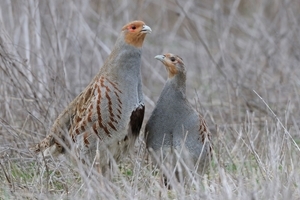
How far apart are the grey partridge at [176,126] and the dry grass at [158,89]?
179 mm

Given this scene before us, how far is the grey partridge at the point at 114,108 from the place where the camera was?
4535 mm

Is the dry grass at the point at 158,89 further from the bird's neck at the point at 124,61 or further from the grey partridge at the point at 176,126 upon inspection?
the bird's neck at the point at 124,61

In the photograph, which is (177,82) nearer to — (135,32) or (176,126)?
(176,126)

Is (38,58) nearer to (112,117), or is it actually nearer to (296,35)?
(112,117)

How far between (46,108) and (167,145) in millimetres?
1310

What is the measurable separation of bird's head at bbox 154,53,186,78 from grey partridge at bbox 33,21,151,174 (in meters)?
0.17

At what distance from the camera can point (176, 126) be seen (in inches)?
183

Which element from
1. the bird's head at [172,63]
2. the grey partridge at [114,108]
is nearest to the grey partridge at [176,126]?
the bird's head at [172,63]

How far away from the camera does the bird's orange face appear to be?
463 cm

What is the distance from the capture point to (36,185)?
4.23 m

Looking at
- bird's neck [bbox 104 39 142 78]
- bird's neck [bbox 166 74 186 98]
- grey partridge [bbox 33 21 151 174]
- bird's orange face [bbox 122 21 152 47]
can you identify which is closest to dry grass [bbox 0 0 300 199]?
grey partridge [bbox 33 21 151 174]

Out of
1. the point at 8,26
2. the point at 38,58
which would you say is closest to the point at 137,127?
the point at 38,58

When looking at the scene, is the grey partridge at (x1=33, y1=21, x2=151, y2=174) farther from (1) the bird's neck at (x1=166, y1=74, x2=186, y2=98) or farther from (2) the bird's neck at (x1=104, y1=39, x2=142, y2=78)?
(1) the bird's neck at (x1=166, y1=74, x2=186, y2=98)

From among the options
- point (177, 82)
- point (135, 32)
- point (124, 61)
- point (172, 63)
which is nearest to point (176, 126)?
point (177, 82)
